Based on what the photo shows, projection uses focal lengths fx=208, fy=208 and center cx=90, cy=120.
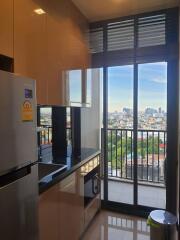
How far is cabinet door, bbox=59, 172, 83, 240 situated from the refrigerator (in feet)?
1.64

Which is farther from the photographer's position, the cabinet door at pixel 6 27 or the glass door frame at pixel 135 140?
the glass door frame at pixel 135 140

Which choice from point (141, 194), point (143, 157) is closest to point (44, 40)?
point (143, 157)

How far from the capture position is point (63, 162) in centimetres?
226

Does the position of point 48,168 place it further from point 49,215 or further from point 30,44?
point 30,44

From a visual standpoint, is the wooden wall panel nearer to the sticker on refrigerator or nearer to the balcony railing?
the sticker on refrigerator

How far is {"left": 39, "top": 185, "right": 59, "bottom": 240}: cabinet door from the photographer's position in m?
1.54

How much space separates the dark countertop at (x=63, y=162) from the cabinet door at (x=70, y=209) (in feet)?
0.21

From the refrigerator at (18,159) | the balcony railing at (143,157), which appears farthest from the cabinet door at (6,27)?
the balcony railing at (143,157)

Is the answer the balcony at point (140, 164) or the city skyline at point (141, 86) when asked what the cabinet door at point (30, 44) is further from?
the balcony at point (140, 164)

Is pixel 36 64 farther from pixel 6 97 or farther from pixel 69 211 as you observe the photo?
pixel 69 211

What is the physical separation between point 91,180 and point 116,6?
7.21 ft

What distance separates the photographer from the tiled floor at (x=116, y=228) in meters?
2.44

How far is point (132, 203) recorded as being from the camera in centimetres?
302

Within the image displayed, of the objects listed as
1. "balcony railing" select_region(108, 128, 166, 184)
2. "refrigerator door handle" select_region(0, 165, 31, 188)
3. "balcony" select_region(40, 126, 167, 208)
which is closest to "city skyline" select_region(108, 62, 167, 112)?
"balcony" select_region(40, 126, 167, 208)
